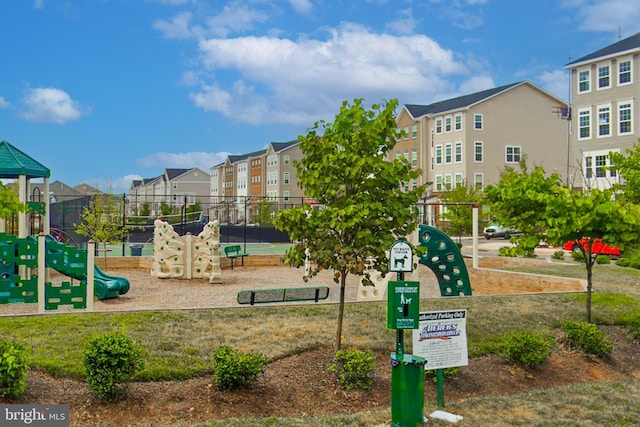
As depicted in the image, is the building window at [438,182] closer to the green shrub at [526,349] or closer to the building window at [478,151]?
the building window at [478,151]

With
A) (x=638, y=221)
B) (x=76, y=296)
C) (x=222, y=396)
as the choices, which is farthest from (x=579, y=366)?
(x=76, y=296)

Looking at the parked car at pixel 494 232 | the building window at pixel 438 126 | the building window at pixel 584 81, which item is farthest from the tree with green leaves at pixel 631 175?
the building window at pixel 438 126

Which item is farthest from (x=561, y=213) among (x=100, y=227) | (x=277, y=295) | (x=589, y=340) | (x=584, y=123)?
(x=584, y=123)

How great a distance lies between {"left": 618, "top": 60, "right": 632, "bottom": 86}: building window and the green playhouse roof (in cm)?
3589

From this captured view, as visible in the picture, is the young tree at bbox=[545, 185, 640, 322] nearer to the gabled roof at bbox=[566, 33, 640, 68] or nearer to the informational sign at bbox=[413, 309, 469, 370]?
the informational sign at bbox=[413, 309, 469, 370]

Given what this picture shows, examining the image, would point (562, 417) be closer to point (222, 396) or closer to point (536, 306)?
point (222, 396)

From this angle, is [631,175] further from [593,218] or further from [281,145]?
[281,145]

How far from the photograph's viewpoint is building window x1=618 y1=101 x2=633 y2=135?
40.0m

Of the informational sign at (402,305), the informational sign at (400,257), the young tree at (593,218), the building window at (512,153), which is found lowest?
the informational sign at (402,305)

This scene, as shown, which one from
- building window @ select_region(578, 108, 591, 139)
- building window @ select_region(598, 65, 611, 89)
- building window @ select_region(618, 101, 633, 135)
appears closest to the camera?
building window @ select_region(618, 101, 633, 135)

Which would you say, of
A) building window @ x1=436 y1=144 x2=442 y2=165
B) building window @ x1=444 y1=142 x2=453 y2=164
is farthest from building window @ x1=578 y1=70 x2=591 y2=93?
building window @ x1=436 y1=144 x2=442 y2=165

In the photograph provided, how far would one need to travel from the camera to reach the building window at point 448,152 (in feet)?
192

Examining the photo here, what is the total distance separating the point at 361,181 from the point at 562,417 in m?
3.90

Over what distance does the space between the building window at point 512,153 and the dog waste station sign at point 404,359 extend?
53.9 metres
